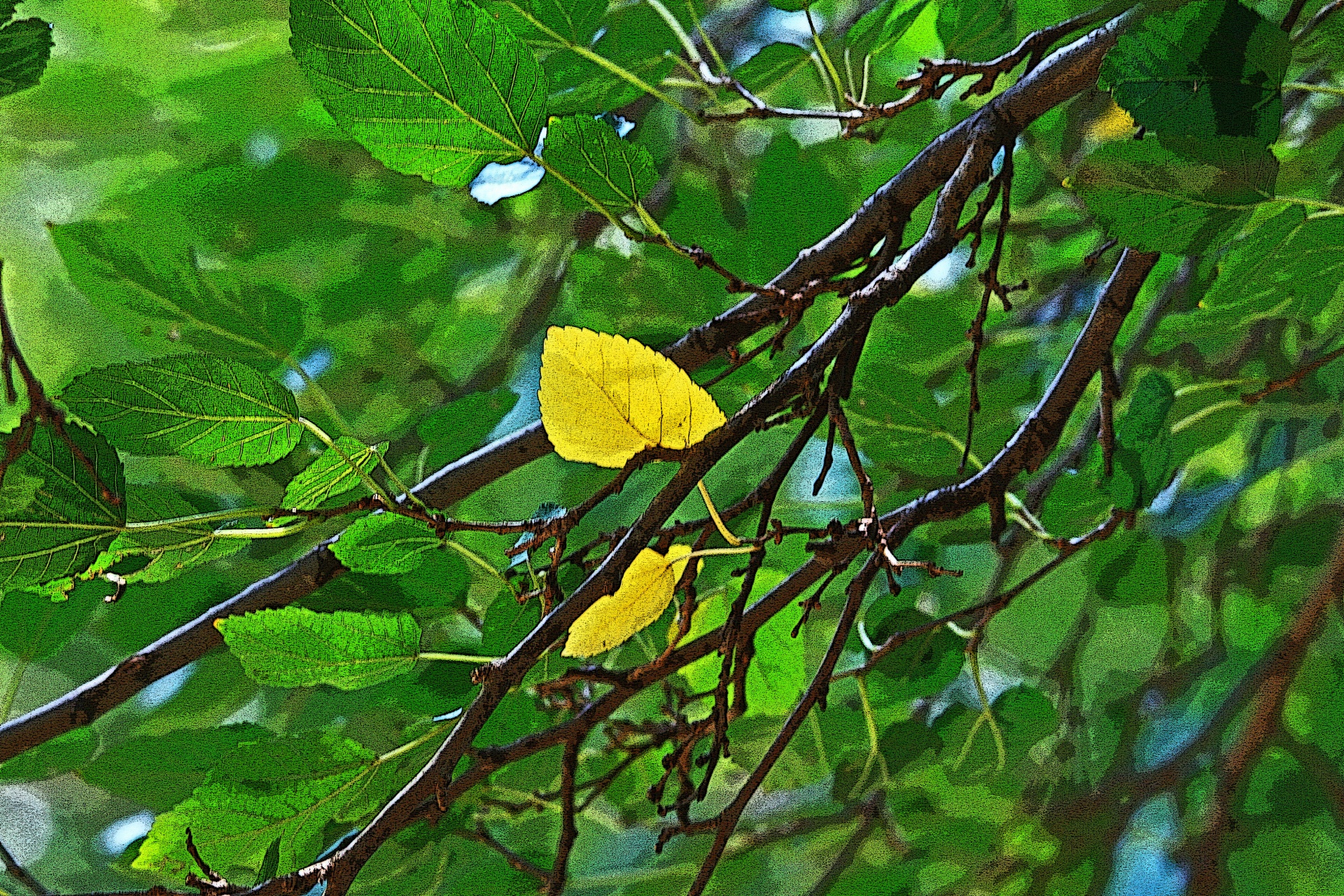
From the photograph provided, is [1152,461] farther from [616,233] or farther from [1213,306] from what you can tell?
[616,233]

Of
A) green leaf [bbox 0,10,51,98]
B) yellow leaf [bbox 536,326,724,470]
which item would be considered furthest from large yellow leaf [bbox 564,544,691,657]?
green leaf [bbox 0,10,51,98]

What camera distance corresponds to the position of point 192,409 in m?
0.17

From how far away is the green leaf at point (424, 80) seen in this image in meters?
0.15

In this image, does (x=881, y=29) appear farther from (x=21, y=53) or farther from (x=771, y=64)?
(x=21, y=53)

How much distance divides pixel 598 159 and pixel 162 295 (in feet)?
0.47

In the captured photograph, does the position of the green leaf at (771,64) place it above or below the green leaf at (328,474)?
above

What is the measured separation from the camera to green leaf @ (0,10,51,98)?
0.60ft

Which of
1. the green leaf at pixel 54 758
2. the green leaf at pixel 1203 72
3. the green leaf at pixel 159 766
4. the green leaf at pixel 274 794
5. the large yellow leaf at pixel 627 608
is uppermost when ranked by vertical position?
the green leaf at pixel 1203 72

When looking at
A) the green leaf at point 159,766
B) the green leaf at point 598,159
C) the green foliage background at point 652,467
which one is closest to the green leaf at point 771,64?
the green foliage background at point 652,467

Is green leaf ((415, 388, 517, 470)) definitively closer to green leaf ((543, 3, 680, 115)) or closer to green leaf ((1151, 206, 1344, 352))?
green leaf ((543, 3, 680, 115))

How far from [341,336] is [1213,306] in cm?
29

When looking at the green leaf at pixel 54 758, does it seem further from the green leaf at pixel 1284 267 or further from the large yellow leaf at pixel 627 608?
the green leaf at pixel 1284 267

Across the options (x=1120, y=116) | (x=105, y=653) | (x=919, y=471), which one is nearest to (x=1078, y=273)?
(x=1120, y=116)

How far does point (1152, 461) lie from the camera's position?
28 centimetres
